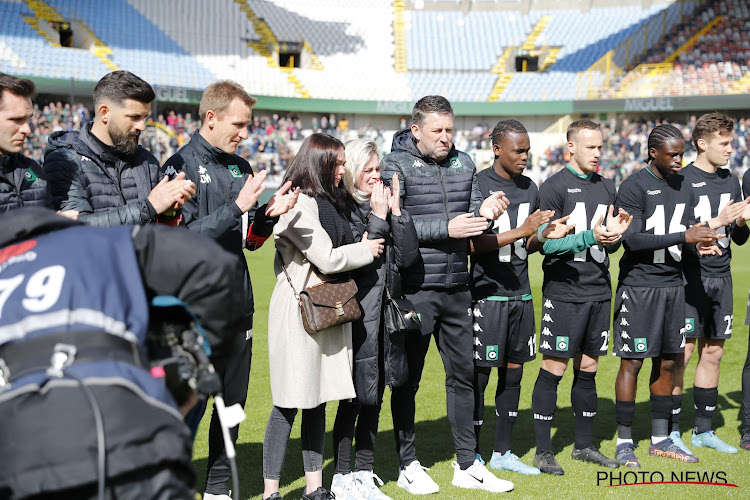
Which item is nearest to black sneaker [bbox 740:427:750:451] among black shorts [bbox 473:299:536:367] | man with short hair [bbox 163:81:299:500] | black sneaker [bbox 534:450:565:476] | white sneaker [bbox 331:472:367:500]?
black sneaker [bbox 534:450:565:476]

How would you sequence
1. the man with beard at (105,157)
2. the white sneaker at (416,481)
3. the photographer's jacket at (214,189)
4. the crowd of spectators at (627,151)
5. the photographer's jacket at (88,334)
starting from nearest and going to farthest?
1. the photographer's jacket at (88,334)
2. the man with beard at (105,157)
3. the photographer's jacket at (214,189)
4. the white sneaker at (416,481)
5. the crowd of spectators at (627,151)

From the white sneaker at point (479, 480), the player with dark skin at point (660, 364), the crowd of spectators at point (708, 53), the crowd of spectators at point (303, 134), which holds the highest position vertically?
the crowd of spectators at point (708, 53)

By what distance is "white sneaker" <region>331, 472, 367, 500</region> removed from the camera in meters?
4.91

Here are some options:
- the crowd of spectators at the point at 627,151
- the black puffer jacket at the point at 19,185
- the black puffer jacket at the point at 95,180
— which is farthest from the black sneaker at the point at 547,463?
the crowd of spectators at the point at 627,151

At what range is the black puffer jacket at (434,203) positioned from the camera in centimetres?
528

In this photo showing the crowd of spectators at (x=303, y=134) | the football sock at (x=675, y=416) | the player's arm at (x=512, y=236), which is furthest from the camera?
the crowd of spectators at (x=303, y=134)

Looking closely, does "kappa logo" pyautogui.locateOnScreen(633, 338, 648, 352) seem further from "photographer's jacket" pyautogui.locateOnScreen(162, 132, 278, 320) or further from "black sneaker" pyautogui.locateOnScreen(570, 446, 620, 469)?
"photographer's jacket" pyautogui.locateOnScreen(162, 132, 278, 320)

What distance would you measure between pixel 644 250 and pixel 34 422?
4839mm

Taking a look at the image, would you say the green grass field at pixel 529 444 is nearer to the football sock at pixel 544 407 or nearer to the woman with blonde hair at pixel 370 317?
the football sock at pixel 544 407

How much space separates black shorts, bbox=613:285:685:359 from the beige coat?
7.39 ft

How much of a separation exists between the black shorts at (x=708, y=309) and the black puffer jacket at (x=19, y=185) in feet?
15.4

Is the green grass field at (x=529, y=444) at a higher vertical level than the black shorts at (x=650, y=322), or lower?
lower

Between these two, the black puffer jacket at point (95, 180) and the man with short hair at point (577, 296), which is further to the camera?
the man with short hair at point (577, 296)

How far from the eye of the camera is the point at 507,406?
18.8 feet
